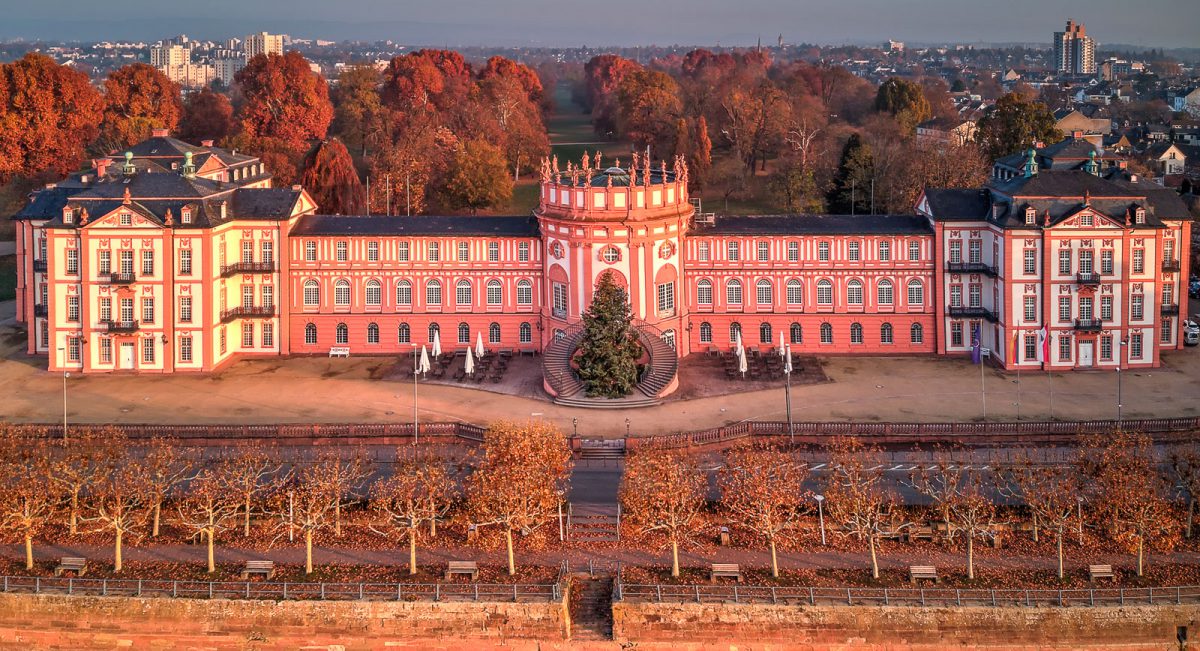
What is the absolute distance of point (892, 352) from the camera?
70.5 metres

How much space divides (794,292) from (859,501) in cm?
2912

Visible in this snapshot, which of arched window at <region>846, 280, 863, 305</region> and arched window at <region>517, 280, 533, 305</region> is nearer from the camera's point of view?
arched window at <region>846, 280, 863, 305</region>

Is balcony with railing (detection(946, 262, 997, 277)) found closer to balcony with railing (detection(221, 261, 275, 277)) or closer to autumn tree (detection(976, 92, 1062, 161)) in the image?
autumn tree (detection(976, 92, 1062, 161))

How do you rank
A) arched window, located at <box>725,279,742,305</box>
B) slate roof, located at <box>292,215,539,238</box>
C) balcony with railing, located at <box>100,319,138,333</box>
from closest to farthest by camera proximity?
1. balcony with railing, located at <box>100,319,138,333</box>
2. arched window, located at <box>725,279,742,305</box>
3. slate roof, located at <box>292,215,539,238</box>

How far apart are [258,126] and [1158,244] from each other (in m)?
70.6

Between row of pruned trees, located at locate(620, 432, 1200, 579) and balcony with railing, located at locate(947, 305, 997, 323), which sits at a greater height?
balcony with railing, located at locate(947, 305, 997, 323)

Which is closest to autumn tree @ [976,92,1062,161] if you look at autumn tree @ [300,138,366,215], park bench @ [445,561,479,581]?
autumn tree @ [300,138,366,215]

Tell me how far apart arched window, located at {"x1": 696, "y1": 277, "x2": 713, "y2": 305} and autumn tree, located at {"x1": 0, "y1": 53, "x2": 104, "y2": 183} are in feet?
189

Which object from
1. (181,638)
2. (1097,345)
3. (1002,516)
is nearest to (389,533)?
(181,638)

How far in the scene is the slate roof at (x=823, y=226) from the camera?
232 ft

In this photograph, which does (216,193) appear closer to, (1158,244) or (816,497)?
(816,497)

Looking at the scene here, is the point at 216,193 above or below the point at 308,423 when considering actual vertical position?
above

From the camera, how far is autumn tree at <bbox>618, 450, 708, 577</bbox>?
4297cm

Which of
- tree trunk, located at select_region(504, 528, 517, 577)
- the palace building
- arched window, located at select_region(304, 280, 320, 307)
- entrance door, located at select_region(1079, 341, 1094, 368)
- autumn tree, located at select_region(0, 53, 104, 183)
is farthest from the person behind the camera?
autumn tree, located at select_region(0, 53, 104, 183)
